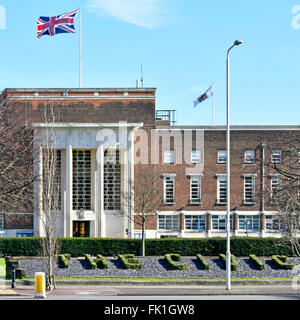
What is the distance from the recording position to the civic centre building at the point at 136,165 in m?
54.8

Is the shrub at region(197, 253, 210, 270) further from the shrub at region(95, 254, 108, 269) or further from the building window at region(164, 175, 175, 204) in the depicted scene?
the building window at region(164, 175, 175, 204)

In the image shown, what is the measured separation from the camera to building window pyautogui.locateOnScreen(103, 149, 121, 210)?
182 feet

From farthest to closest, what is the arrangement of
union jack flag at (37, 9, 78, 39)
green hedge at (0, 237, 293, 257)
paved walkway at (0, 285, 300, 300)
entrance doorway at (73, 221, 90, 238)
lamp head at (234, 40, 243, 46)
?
entrance doorway at (73, 221, 90, 238) → union jack flag at (37, 9, 78, 39) → green hedge at (0, 237, 293, 257) → lamp head at (234, 40, 243, 46) → paved walkway at (0, 285, 300, 300)

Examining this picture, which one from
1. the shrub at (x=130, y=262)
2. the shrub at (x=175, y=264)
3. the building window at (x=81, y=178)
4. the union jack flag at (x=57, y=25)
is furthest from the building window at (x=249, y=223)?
the union jack flag at (x=57, y=25)

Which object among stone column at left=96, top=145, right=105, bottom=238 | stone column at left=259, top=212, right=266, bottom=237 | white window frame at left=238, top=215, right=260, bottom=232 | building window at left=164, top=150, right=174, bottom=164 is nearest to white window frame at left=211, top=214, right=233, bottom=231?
white window frame at left=238, top=215, right=260, bottom=232

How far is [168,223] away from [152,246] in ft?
46.2

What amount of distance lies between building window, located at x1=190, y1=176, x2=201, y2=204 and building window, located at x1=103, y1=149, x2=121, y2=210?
737 cm

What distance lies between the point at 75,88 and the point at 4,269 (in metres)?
22.4

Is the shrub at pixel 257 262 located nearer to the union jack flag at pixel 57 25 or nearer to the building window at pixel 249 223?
the building window at pixel 249 223

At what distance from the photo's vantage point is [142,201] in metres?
49.0

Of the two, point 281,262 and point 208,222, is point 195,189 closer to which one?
point 208,222

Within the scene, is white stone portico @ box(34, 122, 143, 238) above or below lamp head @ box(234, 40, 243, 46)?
below
